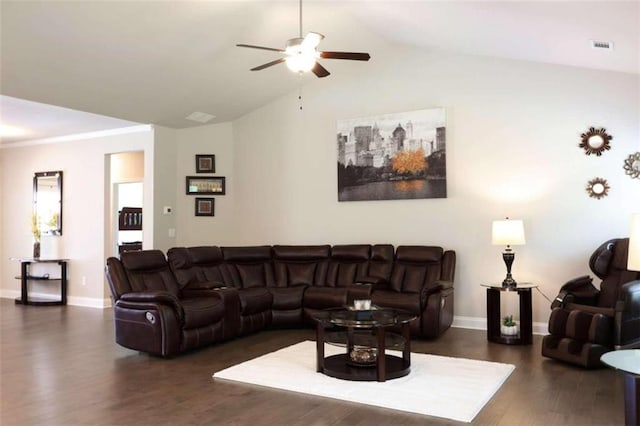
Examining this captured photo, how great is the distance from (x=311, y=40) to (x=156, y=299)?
2.69 m

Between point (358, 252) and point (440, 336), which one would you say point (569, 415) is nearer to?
point (440, 336)

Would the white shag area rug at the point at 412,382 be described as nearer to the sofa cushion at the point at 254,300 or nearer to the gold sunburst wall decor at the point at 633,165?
the sofa cushion at the point at 254,300

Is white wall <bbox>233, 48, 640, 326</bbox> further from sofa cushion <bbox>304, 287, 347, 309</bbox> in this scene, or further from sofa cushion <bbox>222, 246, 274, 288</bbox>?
sofa cushion <bbox>304, 287, 347, 309</bbox>

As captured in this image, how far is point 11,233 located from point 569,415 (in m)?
9.33

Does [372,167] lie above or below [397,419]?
above

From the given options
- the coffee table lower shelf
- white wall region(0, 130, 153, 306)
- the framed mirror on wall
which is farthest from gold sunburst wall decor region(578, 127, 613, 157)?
the framed mirror on wall

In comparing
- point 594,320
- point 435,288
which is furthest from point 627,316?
point 435,288

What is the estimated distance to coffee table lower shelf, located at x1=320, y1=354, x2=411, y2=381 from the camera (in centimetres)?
392

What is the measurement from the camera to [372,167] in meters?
6.66

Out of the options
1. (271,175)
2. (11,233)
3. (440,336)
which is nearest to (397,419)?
(440,336)

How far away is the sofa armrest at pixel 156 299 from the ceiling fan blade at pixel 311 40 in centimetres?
257

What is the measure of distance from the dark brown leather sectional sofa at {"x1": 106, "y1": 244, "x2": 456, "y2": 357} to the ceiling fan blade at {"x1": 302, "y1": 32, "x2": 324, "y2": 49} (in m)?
2.58

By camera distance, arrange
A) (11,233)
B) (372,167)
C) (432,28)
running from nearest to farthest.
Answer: (432,28), (372,167), (11,233)

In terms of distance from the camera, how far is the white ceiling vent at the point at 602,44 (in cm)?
456
